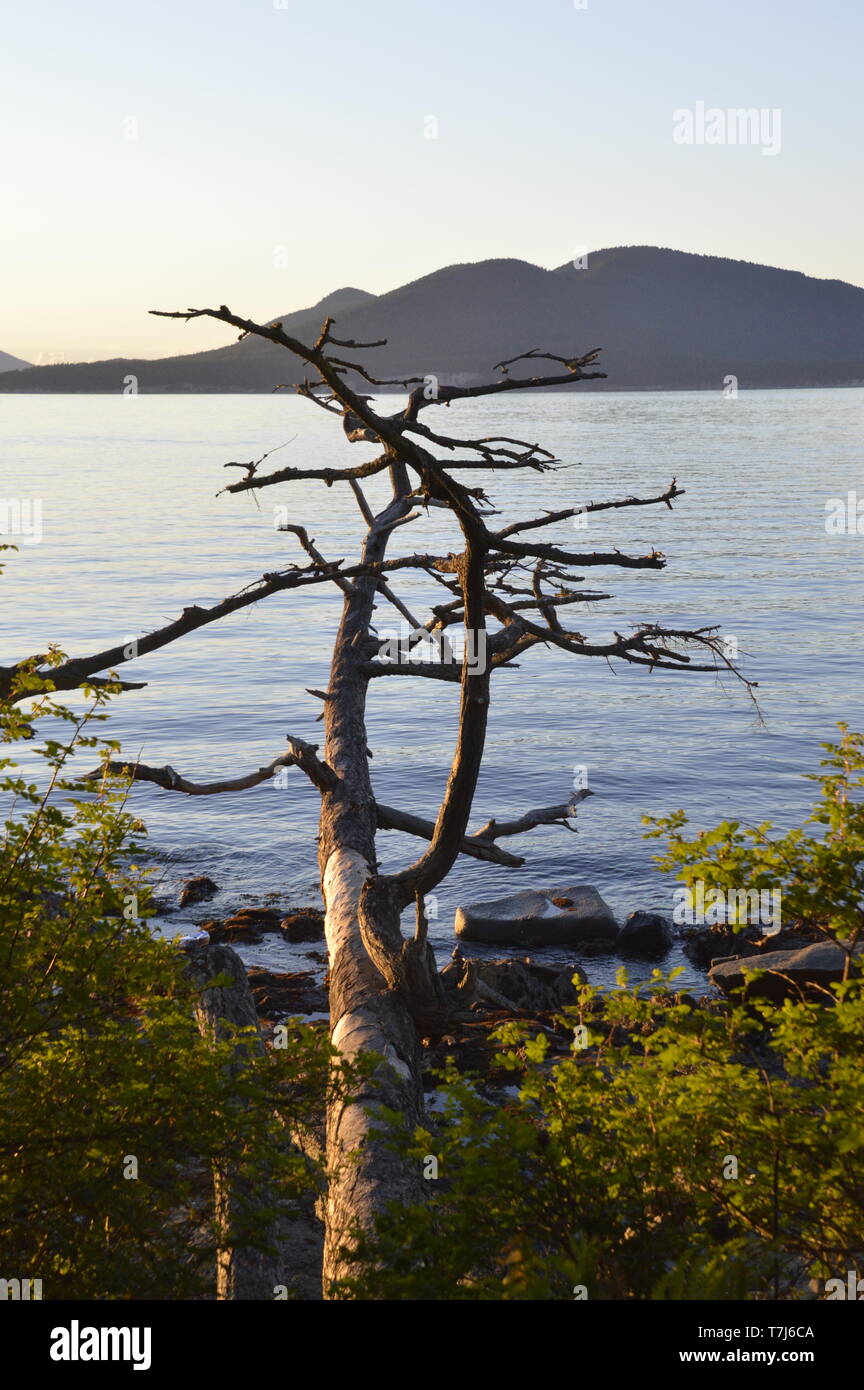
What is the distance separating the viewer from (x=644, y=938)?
626 inches

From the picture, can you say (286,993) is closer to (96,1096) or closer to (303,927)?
(303,927)

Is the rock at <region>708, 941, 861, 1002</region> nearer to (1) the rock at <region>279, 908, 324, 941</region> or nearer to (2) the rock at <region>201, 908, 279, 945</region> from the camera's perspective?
(1) the rock at <region>279, 908, 324, 941</region>

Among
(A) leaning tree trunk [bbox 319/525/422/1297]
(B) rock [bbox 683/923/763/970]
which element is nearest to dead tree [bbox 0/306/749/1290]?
(A) leaning tree trunk [bbox 319/525/422/1297]

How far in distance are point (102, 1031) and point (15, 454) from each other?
426 ft

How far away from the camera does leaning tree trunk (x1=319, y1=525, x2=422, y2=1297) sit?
23.9ft

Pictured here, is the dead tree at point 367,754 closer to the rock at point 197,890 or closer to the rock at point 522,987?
the rock at point 522,987

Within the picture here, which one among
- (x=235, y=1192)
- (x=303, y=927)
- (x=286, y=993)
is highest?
(x=235, y=1192)

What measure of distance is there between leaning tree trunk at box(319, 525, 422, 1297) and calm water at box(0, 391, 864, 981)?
2838 mm

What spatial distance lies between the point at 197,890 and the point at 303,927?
7.86ft

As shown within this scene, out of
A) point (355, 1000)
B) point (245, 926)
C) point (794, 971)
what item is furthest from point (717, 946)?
point (355, 1000)

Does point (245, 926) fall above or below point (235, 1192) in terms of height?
below

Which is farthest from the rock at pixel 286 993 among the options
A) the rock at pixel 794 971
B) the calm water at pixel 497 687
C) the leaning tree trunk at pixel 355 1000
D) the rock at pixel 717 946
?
the rock at pixel 717 946

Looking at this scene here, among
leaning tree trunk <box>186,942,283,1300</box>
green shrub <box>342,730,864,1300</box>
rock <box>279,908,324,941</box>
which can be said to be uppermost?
green shrub <box>342,730,864,1300</box>

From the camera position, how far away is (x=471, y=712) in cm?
959
